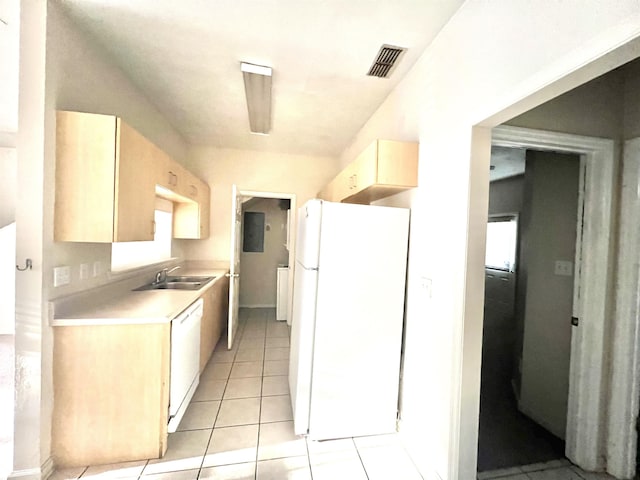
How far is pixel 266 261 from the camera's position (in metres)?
5.24

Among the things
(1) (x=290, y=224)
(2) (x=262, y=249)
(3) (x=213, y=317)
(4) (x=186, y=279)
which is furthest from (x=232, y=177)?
(3) (x=213, y=317)

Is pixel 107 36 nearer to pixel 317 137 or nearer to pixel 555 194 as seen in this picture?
pixel 317 137

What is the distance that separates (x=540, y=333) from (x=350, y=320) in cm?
168

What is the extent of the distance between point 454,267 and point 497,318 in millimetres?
3163

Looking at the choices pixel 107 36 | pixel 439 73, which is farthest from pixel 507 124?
pixel 107 36

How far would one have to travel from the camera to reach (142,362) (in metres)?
1.64

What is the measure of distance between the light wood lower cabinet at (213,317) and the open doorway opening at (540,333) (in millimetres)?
2414

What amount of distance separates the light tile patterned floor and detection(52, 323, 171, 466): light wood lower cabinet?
107 millimetres

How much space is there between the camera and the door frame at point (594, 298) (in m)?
1.64

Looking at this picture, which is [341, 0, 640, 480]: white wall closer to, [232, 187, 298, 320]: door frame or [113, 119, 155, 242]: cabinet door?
[113, 119, 155, 242]: cabinet door

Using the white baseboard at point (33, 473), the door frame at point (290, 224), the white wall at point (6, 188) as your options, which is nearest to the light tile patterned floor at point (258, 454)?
the white baseboard at point (33, 473)

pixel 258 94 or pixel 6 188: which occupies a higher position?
pixel 258 94

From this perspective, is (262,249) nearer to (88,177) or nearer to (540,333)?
(88,177)

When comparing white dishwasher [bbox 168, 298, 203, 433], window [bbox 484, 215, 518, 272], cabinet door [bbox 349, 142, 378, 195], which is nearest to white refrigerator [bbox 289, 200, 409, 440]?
cabinet door [bbox 349, 142, 378, 195]
